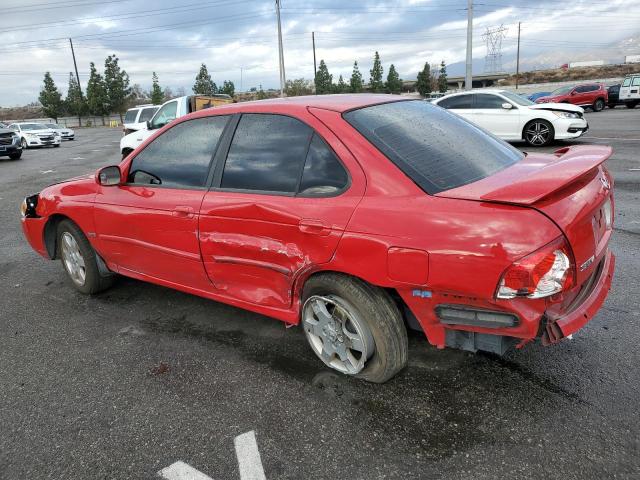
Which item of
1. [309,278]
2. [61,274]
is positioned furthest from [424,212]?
[61,274]

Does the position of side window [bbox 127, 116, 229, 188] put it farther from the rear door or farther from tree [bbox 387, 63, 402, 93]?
tree [bbox 387, 63, 402, 93]

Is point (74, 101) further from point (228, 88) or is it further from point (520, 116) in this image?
point (520, 116)

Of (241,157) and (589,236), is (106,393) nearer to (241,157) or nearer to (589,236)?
(241,157)

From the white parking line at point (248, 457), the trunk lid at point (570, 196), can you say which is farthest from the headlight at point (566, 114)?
the white parking line at point (248, 457)

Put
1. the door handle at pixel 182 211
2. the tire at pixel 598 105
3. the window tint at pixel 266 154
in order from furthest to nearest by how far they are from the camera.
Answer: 1. the tire at pixel 598 105
2. the door handle at pixel 182 211
3. the window tint at pixel 266 154

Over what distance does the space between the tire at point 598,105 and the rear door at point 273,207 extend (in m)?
30.8

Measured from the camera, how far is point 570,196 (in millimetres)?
2301

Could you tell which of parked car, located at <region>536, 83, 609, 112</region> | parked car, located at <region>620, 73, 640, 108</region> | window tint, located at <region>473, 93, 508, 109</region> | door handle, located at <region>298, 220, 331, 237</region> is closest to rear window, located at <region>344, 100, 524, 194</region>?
door handle, located at <region>298, 220, 331, 237</region>

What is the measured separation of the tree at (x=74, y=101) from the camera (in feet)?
223

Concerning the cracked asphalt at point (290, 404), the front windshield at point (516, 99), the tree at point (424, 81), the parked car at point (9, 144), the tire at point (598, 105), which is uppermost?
the tree at point (424, 81)

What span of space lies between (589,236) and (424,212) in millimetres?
813

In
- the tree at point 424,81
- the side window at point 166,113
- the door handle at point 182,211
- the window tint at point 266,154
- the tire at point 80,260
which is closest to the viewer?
the window tint at point 266,154

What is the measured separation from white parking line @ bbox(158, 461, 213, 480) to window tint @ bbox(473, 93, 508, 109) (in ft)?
40.5

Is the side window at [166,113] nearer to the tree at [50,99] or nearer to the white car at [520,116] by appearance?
the white car at [520,116]
